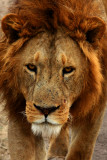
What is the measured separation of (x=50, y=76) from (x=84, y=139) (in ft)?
3.96

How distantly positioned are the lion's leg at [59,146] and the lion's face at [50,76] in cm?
197

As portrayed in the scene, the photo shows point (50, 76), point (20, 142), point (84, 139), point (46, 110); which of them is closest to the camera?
point (46, 110)

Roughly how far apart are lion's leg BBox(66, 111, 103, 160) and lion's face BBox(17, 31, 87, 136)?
732 millimetres

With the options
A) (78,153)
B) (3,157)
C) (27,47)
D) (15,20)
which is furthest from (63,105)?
(3,157)

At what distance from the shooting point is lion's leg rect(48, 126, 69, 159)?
5.86 m

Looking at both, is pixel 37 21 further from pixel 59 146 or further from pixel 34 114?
pixel 59 146

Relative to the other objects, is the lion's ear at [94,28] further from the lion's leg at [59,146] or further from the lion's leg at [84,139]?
the lion's leg at [59,146]

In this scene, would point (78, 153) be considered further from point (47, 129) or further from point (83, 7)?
point (83, 7)

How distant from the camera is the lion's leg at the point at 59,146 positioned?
5859 mm

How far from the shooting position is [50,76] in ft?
12.4

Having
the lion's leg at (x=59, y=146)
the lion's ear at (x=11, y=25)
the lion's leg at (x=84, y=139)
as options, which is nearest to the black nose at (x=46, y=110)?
the lion's ear at (x=11, y=25)

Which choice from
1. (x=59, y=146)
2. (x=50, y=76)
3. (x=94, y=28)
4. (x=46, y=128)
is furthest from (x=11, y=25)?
(x=59, y=146)

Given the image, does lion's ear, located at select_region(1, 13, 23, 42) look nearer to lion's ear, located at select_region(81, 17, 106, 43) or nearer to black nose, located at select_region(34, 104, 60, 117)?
lion's ear, located at select_region(81, 17, 106, 43)

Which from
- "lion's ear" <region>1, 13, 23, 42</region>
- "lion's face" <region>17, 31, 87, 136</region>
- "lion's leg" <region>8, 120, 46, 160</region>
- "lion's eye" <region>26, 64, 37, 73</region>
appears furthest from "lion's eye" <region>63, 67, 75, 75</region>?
"lion's leg" <region>8, 120, 46, 160</region>
